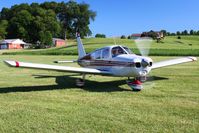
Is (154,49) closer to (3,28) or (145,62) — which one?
(145,62)

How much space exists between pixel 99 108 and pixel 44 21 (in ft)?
331

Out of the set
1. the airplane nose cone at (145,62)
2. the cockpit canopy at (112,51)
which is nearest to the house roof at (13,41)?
the cockpit canopy at (112,51)

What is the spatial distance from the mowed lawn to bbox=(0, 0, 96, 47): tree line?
3567 inches

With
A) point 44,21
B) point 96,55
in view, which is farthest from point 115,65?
point 44,21

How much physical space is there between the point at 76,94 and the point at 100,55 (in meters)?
2.82

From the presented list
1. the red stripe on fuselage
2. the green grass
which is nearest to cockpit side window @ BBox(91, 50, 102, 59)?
the red stripe on fuselage

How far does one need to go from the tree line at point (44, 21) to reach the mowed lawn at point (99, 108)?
90.6 m

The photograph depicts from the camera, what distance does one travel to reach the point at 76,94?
1020 centimetres

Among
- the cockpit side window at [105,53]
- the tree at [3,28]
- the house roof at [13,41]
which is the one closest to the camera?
the cockpit side window at [105,53]

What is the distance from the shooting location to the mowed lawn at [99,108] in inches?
252

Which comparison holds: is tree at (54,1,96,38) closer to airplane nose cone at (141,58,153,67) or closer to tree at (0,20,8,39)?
tree at (0,20,8,39)

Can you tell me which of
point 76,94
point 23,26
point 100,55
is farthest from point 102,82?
point 23,26

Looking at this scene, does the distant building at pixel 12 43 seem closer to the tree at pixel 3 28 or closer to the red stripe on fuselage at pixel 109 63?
the tree at pixel 3 28

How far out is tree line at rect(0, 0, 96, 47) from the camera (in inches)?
4141
